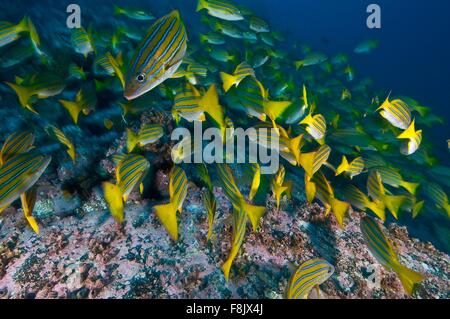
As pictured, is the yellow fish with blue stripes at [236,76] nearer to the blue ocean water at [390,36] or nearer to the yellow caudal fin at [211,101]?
the yellow caudal fin at [211,101]

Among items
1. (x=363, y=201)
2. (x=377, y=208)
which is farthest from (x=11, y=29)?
(x=377, y=208)

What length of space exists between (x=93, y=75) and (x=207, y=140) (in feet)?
9.40

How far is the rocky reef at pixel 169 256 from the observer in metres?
2.49

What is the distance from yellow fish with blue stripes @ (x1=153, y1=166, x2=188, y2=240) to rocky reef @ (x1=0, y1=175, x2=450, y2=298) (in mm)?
566

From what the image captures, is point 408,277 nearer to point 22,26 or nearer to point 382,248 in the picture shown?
point 382,248

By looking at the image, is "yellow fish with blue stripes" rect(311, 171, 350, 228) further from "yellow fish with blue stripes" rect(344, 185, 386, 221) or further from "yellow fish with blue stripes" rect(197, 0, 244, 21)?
"yellow fish with blue stripes" rect(197, 0, 244, 21)

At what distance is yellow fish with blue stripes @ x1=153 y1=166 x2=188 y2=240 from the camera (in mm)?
2172

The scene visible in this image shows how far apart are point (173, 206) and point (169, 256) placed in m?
0.91

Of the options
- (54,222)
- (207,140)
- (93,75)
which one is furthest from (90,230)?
(93,75)

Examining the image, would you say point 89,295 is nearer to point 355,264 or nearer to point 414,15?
point 355,264

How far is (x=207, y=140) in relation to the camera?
435 centimetres

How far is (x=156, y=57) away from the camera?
5.68ft

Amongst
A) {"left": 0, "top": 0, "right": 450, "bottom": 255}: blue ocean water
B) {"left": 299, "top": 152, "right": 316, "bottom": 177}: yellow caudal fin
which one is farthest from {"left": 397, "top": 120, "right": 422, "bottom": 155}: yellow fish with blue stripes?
{"left": 0, "top": 0, "right": 450, "bottom": 255}: blue ocean water

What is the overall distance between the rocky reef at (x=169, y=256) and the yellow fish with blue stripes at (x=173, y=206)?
0.57 m
